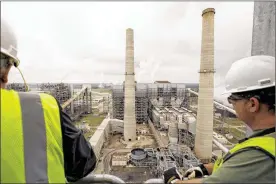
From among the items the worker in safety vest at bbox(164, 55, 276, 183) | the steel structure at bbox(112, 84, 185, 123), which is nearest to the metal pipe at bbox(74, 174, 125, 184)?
the worker in safety vest at bbox(164, 55, 276, 183)

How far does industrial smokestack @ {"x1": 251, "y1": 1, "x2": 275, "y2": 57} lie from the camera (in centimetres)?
105

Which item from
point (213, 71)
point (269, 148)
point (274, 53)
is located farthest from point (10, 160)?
point (213, 71)

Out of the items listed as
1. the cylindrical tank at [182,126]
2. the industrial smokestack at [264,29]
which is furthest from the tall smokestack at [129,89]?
the industrial smokestack at [264,29]

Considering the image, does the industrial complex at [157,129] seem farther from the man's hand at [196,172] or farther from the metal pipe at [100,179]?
the man's hand at [196,172]

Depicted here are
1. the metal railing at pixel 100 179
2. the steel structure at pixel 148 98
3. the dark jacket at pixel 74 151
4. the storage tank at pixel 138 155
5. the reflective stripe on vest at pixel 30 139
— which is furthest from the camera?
the steel structure at pixel 148 98

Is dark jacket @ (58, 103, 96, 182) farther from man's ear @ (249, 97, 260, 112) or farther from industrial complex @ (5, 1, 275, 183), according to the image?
industrial complex @ (5, 1, 275, 183)

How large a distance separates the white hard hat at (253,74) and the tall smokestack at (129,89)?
11.4 m

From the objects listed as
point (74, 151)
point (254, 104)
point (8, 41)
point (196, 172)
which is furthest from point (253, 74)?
point (8, 41)

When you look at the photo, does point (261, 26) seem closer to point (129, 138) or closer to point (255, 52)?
point (255, 52)

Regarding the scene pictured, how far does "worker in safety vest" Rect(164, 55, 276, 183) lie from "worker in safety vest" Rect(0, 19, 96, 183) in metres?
0.60

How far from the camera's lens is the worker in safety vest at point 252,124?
67 cm

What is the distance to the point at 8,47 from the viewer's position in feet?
2.32

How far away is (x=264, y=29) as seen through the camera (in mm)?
1117

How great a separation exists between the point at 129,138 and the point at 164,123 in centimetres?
293
